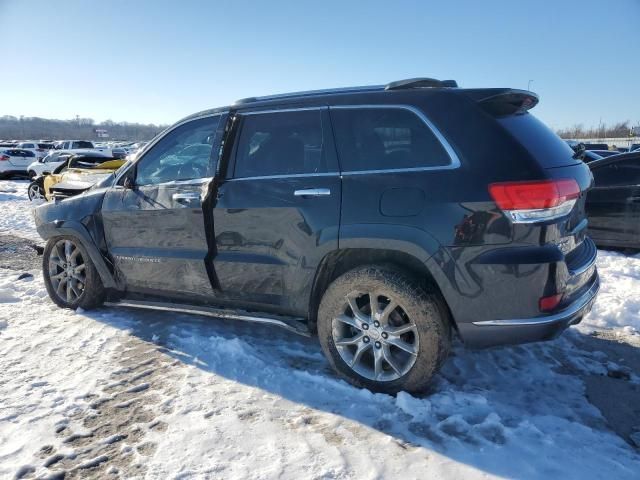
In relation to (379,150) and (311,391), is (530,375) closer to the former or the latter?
(311,391)

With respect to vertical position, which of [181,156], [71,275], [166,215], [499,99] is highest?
[499,99]

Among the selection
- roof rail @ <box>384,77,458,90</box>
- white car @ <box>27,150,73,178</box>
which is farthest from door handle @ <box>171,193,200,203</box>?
white car @ <box>27,150,73,178</box>

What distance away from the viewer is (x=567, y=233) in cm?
297

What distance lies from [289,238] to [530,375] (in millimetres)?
1998

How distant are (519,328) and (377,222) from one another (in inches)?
41.0

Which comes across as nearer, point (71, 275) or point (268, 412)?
point (268, 412)

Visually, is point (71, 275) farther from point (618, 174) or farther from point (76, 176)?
point (618, 174)

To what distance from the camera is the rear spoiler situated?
9.90 ft

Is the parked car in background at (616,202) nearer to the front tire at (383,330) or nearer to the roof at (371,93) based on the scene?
the roof at (371,93)

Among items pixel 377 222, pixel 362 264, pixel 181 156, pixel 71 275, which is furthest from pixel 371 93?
pixel 71 275

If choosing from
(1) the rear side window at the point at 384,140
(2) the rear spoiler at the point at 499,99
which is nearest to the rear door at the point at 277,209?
(1) the rear side window at the point at 384,140

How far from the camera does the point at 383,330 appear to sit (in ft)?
10.5

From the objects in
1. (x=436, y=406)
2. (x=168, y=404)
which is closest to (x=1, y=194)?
(x=168, y=404)

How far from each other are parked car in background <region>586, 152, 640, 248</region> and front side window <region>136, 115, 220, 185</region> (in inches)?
228
